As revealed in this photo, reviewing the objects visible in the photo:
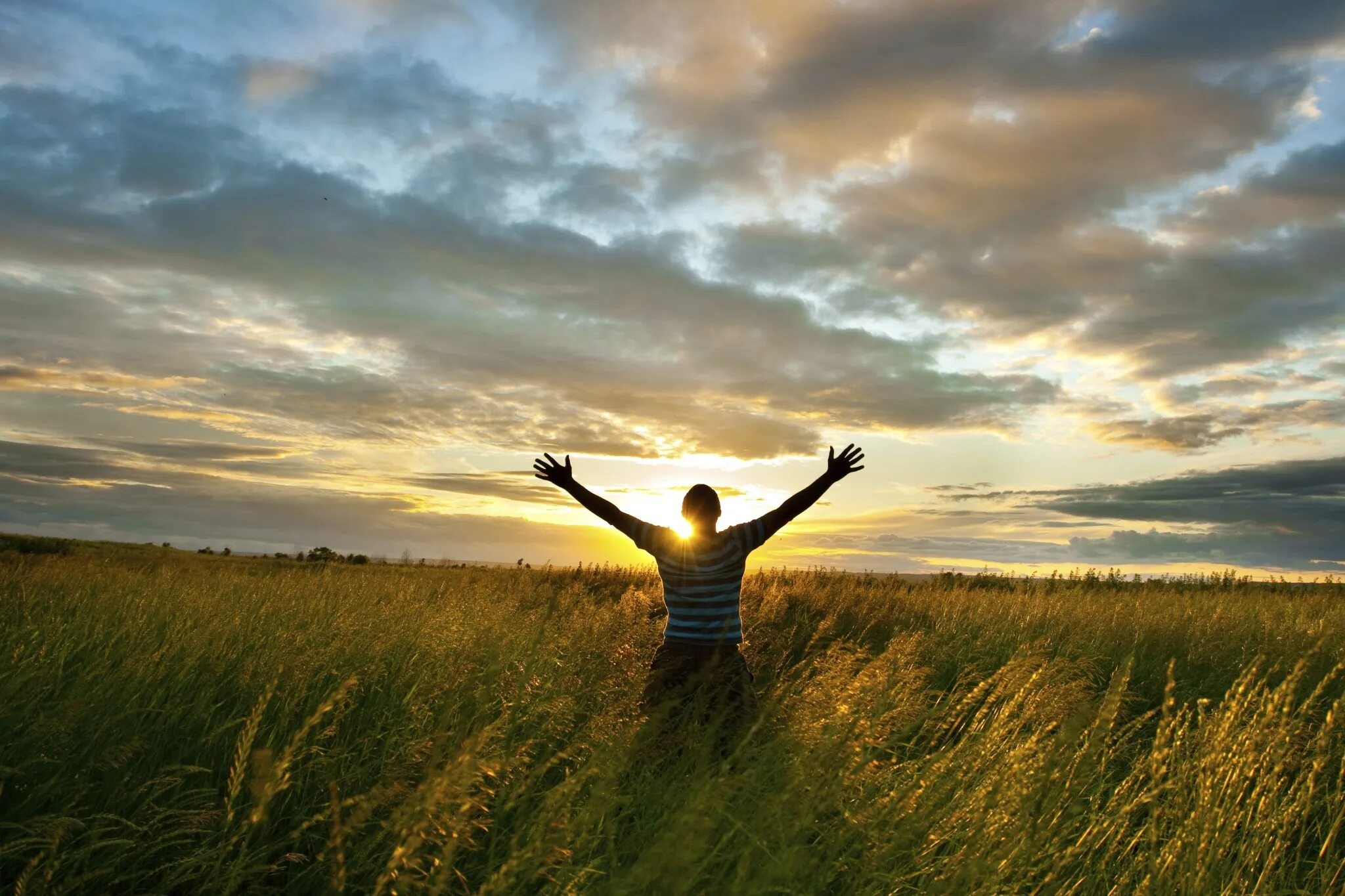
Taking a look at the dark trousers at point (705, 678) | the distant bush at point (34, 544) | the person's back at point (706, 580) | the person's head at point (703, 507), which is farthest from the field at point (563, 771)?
the distant bush at point (34, 544)

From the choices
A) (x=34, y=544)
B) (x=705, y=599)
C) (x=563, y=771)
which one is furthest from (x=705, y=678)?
(x=34, y=544)

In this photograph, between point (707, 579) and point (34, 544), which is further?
Answer: point (34, 544)

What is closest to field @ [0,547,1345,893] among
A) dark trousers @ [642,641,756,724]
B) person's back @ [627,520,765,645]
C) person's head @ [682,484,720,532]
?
dark trousers @ [642,641,756,724]

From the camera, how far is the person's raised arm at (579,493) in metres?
5.92

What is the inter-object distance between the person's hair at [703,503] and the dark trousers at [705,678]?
886mm

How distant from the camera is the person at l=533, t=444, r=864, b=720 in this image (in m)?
5.39

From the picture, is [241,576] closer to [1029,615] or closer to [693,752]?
[693,752]

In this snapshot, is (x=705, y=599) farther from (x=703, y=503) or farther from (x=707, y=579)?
(x=703, y=503)

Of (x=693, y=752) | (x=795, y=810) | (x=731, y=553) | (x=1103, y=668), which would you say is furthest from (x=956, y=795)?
(x=1103, y=668)

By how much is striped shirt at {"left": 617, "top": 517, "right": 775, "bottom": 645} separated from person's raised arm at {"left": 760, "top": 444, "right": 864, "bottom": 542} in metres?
0.05

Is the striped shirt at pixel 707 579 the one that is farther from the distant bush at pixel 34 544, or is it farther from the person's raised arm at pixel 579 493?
the distant bush at pixel 34 544

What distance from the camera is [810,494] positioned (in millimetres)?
5770

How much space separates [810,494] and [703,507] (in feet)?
2.70

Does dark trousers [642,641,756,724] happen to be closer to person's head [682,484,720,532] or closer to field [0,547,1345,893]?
field [0,547,1345,893]
